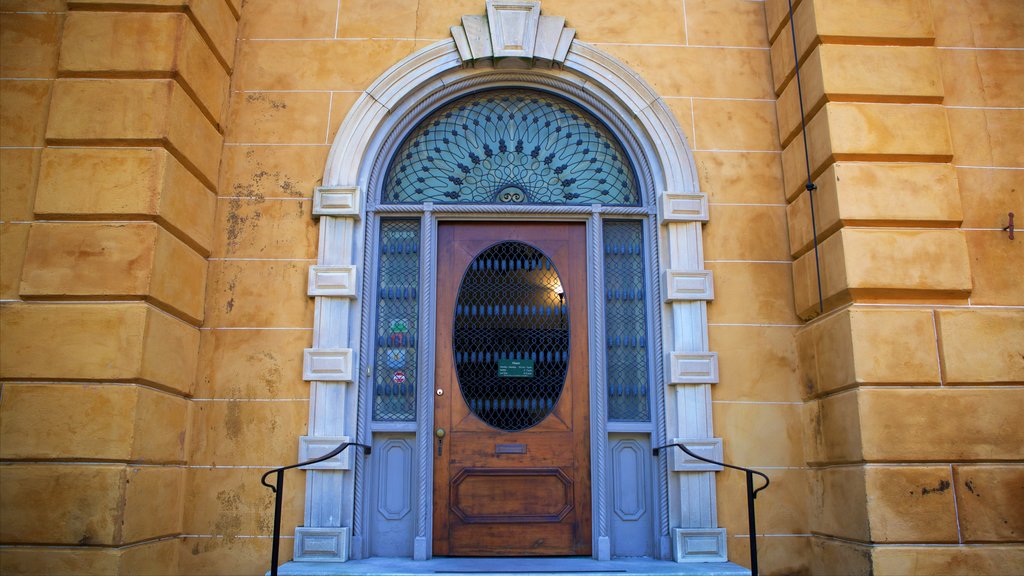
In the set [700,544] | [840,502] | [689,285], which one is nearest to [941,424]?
[840,502]

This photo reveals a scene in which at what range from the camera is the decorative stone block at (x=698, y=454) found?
5.24m

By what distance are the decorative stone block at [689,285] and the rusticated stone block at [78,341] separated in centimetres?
348

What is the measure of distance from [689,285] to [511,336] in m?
1.36

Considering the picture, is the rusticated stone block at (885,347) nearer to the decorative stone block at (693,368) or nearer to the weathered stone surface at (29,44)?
the decorative stone block at (693,368)

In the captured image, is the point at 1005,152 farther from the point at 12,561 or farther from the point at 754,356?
the point at 12,561

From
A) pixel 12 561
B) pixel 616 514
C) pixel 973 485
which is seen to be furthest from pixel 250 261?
pixel 973 485

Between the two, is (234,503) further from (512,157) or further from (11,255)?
(512,157)

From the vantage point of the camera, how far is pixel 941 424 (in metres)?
4.62

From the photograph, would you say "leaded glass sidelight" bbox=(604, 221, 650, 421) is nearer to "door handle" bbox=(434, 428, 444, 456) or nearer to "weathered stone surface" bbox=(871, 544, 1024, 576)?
"door handle" bbox=(434, 428, 444, 456)

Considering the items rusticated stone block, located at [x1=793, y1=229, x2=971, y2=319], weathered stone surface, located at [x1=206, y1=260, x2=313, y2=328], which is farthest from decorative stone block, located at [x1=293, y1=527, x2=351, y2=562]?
rusticated stone block, located at [x1=793, y1=229, x2=971, y2=319]

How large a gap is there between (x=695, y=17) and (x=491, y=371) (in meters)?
3.31

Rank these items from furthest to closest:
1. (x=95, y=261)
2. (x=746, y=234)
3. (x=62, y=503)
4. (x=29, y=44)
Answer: (x=746, y=234) → (x=29, y=44) → (x=95, y=261) → (x=62, y=503)

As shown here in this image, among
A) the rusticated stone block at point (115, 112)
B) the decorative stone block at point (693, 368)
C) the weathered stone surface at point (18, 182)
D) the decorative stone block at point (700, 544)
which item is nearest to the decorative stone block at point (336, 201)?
the rusticated stone block at point (115, 112)

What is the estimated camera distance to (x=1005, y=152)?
17.1 ft
